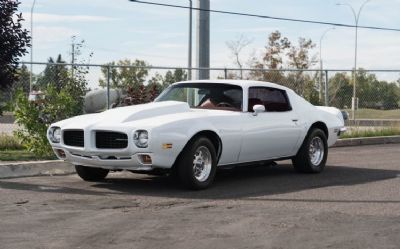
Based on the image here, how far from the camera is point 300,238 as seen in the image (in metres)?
5.89

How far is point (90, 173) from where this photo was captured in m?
9.53

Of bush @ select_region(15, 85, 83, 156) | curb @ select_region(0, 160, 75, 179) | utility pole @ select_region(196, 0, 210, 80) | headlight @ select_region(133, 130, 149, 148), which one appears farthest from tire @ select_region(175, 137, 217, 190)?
utility pole @ select_region(196, 0, 210, 80)

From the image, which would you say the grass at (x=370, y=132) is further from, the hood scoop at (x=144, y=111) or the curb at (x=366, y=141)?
the hood scoop at (x=144, y=111)

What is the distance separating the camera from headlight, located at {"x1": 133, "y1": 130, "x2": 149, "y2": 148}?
810 cm

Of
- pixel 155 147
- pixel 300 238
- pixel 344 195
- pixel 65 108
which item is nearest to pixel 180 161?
pixel 155 147

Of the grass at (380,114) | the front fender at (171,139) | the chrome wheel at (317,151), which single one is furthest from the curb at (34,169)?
the grass at (380,114)

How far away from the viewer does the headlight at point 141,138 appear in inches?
319

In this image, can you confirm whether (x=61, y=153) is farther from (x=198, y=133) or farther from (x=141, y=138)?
(x=198, y=133)

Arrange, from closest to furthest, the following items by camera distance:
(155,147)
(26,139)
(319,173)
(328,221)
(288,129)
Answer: (328,221) → (155,147) → (288,129) → (319,173) → (26,139)

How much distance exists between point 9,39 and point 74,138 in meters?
2.50

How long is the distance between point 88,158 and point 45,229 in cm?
239

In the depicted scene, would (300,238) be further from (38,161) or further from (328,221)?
(38,161)

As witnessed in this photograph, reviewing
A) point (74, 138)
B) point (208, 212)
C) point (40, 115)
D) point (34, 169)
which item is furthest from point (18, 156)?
point (208, 212)

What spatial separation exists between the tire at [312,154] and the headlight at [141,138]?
10.8 ft
